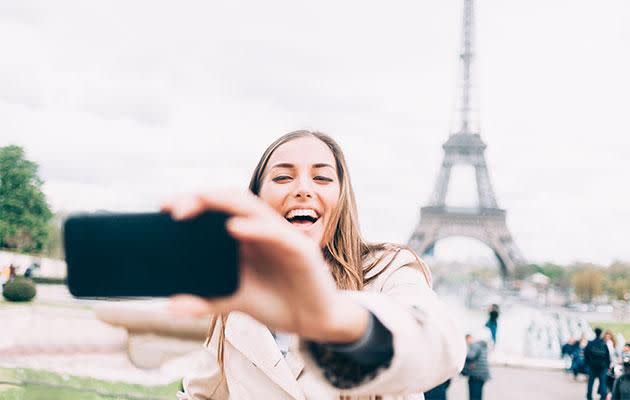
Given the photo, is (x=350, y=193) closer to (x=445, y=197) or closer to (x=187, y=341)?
(x=187, y=341)

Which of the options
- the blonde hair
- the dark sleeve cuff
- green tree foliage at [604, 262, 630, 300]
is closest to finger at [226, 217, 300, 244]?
the dark sleeve cuff

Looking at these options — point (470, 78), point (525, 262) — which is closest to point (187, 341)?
point (525, 262)

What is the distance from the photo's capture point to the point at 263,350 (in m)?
1.67

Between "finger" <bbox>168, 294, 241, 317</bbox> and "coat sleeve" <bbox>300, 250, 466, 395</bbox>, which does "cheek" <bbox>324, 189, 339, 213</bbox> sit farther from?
"finger" <bbox>168, 294, 241, 317</bbox>

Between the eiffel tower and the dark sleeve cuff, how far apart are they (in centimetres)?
3751

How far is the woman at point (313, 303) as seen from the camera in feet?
2.40

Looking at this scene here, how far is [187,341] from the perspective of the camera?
1.01 m

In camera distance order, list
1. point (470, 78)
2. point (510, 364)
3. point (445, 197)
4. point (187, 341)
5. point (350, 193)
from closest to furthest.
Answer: point (187, 341)
point (350, 193)
point (510, 364)
point (445, 197)
point (470, 78)

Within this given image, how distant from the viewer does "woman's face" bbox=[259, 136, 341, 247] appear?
1.75 m

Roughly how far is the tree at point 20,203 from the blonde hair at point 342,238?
37.5 m

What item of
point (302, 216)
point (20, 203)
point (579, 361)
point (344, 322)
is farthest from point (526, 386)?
point (20, 203)

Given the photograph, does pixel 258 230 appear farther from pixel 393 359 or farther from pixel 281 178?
pixel 281 178

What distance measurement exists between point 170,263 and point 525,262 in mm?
43127

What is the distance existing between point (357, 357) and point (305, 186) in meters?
0.89
